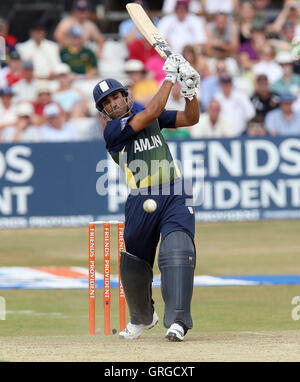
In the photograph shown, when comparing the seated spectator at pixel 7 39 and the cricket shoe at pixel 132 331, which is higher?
the seated spectator at pixel 7 39

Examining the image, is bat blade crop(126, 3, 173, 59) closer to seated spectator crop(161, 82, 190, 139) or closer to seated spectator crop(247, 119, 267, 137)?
seated spectator crop(161, 82, 190, 139)

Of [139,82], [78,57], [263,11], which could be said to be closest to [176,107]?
[139,82]

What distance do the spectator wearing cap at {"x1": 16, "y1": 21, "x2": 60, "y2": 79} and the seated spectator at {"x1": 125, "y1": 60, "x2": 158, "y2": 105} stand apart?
1.70 meters

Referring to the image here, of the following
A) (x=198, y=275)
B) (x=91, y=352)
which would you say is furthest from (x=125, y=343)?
(x=198, y=275)

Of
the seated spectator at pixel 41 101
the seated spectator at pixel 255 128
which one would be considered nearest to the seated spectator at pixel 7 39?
the seated spectator at pixel 41 101

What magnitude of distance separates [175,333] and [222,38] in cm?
1249

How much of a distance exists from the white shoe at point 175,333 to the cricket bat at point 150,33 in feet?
6.82

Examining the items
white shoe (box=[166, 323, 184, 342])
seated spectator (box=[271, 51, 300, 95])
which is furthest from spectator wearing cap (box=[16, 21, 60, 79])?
white shoe (box=[166, 323, 184, 342])

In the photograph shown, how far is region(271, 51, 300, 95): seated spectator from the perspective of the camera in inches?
703

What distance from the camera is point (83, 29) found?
755 inches

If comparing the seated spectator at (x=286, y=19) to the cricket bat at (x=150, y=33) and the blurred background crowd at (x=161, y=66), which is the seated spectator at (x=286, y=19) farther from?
the cricket bat at (x=150, y=33)

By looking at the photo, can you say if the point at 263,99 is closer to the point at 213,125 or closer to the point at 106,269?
the point at 213,125

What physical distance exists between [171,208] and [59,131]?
950cm

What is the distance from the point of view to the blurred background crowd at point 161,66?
16969mm
